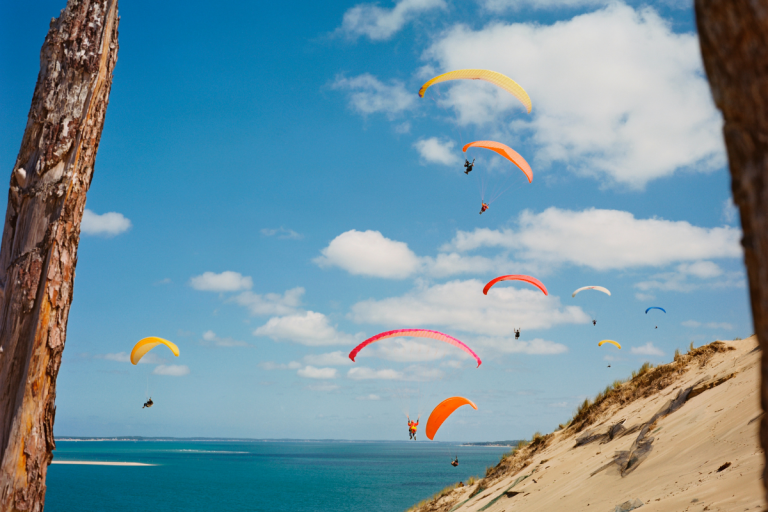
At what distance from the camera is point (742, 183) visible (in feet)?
5.69

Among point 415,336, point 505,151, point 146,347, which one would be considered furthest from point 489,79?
point 146,347

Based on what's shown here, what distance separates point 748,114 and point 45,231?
4.25m

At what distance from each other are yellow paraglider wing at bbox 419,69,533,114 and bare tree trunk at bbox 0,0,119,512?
1275 cm

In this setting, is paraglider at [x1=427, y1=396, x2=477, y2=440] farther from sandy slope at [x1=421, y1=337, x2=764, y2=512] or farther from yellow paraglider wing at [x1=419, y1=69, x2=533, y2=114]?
yellow paraglider wing at [x1=419, y1=69, x2=533, y2=114]

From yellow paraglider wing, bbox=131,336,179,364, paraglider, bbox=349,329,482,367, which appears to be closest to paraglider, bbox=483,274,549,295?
paraglider, bbox=349,329,482,367

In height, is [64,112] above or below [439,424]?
above

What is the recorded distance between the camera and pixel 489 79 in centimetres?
1553

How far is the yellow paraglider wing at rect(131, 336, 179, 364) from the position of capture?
1938 centimetres

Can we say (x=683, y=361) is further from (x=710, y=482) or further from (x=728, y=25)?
(x=728, y=25)

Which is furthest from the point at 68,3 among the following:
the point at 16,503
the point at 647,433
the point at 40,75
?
the point at 647,433

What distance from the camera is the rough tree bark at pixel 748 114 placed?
1676mm

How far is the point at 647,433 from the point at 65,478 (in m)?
114

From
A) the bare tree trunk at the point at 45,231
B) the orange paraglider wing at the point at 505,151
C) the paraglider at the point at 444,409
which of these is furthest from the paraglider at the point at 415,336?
the bare tree trunk at the point at 45,231

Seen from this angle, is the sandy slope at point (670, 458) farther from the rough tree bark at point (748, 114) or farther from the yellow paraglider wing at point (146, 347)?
the yellow paraglider wing at point (146, 347)
